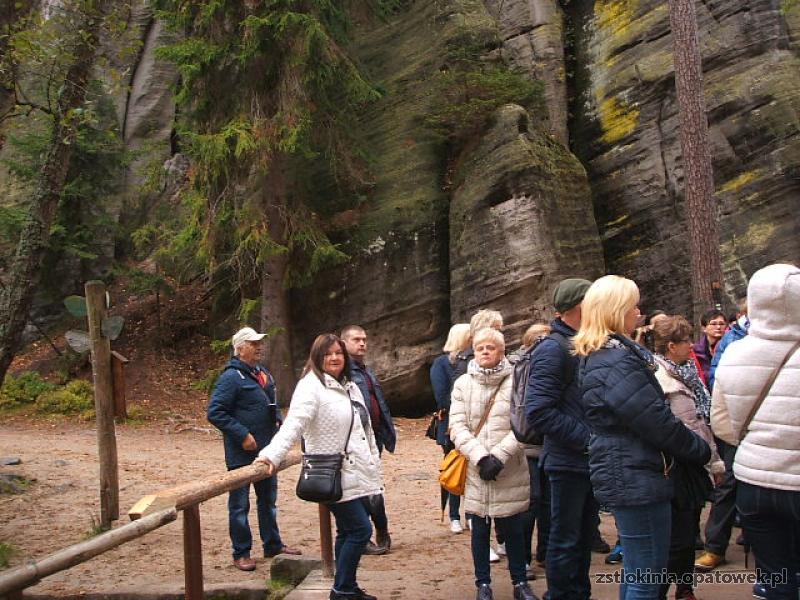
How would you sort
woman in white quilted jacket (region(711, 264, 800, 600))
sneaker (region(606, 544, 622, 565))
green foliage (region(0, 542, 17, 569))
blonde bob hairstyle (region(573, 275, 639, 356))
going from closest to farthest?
1. woman in white quilted jacket (region(711, 264, 800, 600))
2. blonde bob hairstyle (region(573, 275, 639, 356))
3. sneaker (region(606, 544, 622, 565))
4. green foliage (region(0, 542, 17, 569))

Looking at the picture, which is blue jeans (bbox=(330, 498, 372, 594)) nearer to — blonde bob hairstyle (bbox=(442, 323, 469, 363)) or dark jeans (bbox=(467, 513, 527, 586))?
dark jeans (bbox=(467, 513, 527, 586))

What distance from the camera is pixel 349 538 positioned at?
523 centimetres

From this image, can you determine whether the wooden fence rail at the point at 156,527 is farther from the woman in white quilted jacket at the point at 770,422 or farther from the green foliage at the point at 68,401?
the green foliage at the point at 68,401

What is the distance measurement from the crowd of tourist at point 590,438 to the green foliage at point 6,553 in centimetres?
248

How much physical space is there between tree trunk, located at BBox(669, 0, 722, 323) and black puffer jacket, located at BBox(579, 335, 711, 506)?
921 centimetres

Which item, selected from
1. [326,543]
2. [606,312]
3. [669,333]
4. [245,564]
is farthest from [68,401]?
[606,312]

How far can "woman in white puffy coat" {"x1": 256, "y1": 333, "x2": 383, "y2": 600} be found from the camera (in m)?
5.14

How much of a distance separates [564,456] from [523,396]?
49 centimetres

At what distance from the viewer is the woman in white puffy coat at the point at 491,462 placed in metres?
5.32

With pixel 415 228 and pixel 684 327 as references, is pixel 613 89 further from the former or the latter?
pixel 684 327

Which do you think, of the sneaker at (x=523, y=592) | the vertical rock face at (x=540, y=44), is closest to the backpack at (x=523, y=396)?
the sneaker at (x=523, y=592)

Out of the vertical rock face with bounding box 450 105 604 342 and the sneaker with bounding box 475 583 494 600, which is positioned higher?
the vertical rock face with bounding box 450 105 604 342

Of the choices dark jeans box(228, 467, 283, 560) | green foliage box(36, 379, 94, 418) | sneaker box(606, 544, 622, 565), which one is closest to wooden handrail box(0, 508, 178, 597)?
dark jeans box(228, 467, 283, 560)

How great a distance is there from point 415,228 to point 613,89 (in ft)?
19.4
